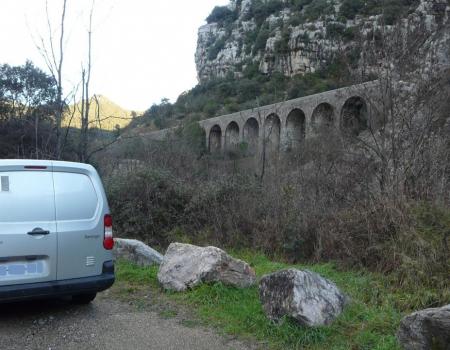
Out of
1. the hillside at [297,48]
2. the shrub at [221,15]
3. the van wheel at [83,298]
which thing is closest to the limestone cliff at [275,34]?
the shrub at [221,15]

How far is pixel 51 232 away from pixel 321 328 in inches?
97.3

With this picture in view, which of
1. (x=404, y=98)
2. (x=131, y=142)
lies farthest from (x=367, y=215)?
(x=131, y=142)

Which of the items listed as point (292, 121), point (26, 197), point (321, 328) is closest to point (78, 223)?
point (26, 197)

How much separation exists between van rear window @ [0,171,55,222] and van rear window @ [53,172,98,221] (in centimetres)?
7

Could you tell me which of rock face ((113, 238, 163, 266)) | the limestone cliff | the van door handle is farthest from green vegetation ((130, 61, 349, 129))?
the van door handle

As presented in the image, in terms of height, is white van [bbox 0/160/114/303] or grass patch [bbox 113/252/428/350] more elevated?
white van [bbox 0/160/114/303]

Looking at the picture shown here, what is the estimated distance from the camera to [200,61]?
322 ft

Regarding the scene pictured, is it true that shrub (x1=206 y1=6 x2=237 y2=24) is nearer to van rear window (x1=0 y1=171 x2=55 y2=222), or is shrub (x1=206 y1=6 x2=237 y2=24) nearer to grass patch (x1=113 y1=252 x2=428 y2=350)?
grass patch (x1=113 y1=252 x2=428 y2=350)

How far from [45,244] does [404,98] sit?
6013mm

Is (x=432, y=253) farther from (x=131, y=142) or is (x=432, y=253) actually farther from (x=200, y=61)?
(x=200, y=61)

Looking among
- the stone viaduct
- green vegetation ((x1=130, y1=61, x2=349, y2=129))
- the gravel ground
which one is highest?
green vegetation ((x1=130, y1=61, x2=349, y2=129))

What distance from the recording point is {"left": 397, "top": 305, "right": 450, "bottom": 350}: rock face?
115 inches

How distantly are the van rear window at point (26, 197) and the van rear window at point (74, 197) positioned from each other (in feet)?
0.24

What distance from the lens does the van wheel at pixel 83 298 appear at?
479cm
